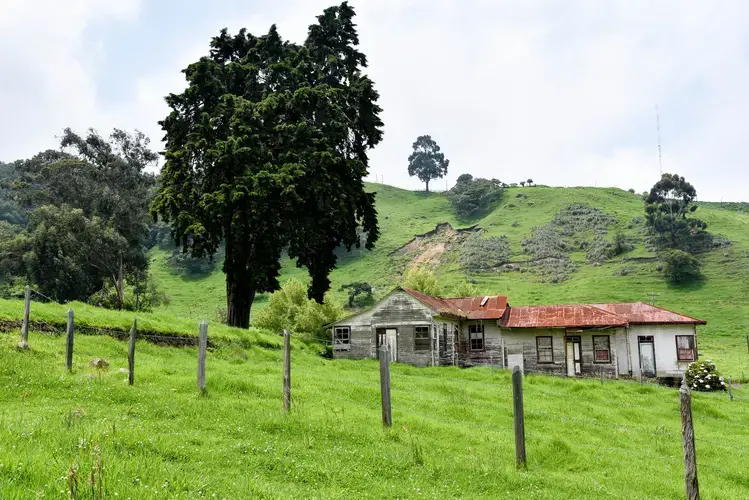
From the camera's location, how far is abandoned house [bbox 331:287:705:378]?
126 feet

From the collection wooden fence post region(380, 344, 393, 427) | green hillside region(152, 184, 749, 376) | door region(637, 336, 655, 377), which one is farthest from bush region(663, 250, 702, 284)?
wooden fence post region(380, 344, 393, 427)

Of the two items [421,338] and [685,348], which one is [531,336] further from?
[685,348]

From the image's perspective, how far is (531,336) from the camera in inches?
1614

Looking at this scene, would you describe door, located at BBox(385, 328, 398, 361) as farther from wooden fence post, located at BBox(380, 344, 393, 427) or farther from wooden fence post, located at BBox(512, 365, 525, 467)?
wooden fence post, located at BBox(512, 365, 525, 467)

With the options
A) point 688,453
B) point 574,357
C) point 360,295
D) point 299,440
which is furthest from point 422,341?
point 360,295

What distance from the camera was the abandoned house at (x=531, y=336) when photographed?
126ft

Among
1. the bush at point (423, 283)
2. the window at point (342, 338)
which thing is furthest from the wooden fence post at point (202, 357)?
the bush at point (423, 283)

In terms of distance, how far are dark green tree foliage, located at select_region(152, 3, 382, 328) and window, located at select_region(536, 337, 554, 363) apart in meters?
15.3

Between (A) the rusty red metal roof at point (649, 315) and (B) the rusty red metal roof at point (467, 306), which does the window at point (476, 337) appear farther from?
(A) the rusty red metal roof at point (649, 315)

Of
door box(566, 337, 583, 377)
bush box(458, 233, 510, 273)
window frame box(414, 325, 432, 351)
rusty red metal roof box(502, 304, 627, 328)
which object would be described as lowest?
door box(566, 337, 583, 377)

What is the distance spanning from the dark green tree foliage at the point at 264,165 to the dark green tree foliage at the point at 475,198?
101682mm

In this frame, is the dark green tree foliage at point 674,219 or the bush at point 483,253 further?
the bush at point 483,253

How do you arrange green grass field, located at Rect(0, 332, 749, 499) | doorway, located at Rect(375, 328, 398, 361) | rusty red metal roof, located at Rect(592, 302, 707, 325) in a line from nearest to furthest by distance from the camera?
green grass field, located at Rect(0, 332, 749, 499), rusty red metal roof, located at Rect(592, 302, 707, 325), doorway, located at Rect(375, 328, 398, 361)

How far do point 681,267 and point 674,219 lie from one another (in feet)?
45.3
